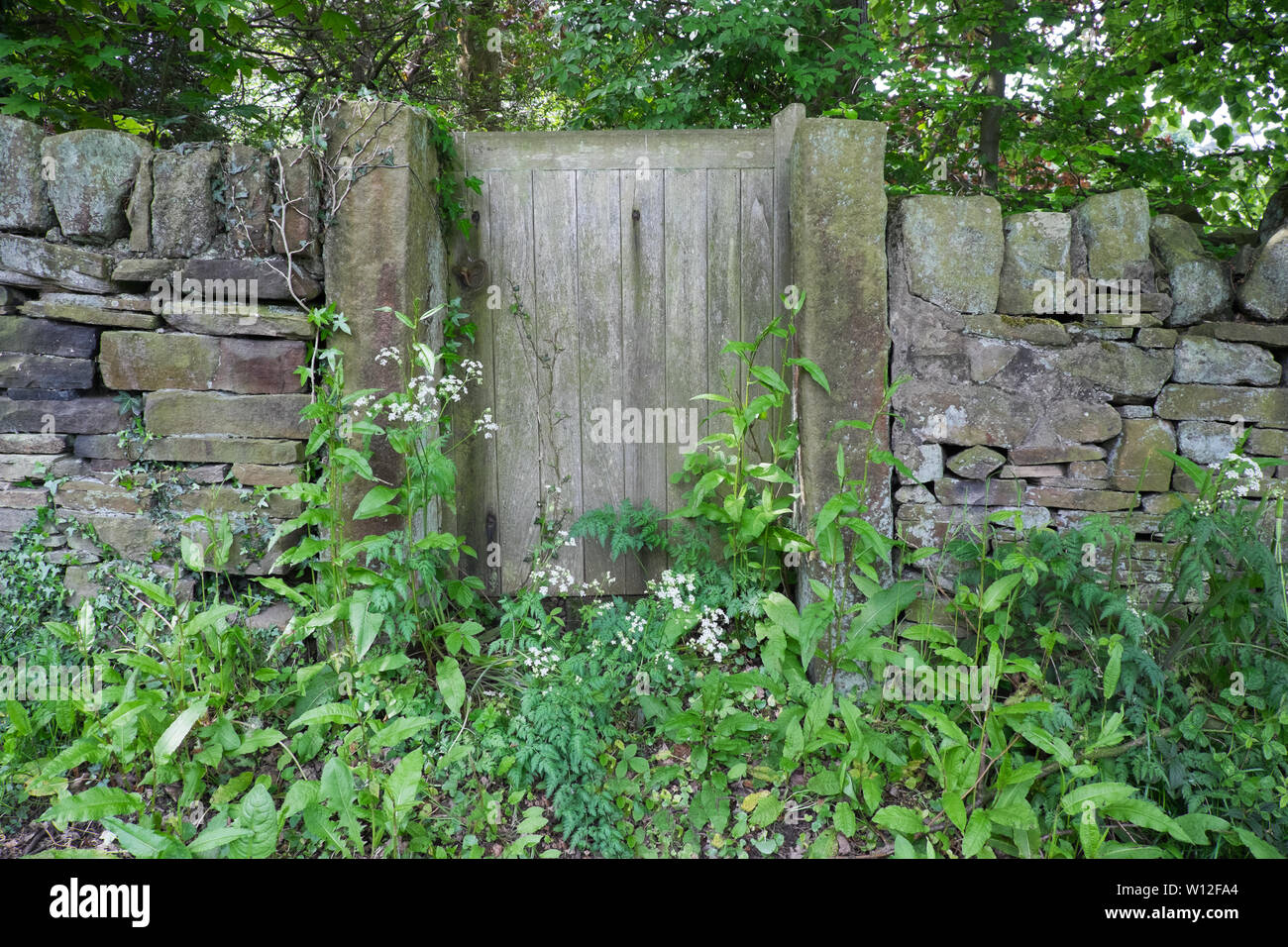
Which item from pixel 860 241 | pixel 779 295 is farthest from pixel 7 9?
pixel 860 241

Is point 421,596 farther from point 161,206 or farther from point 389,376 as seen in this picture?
point 161,206

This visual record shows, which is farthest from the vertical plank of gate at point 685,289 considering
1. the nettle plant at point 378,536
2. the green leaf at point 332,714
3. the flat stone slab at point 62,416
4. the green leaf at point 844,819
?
the flat stone slab at point 62,416

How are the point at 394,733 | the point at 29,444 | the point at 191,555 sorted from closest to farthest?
1. the point at 394,733
2. the point at 191,555
3. the point at 29,444

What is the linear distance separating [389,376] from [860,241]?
1662 millimetres

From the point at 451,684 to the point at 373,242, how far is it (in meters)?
1.45

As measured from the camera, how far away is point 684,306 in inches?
118

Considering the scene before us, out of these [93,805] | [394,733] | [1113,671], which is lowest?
[93,805]

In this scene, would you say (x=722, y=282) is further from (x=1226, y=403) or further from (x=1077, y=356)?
(x=1226, y=403)

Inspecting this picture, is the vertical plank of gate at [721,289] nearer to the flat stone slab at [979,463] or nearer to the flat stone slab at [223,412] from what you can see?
the flat stone slab at [979,463]

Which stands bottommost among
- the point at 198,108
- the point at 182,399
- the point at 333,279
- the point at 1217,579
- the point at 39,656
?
the point at 39,656

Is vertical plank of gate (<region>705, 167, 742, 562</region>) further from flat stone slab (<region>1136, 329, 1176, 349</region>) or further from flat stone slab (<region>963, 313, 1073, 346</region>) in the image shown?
flat stone slab (<region>1136, 329, 1176, 349</region>)

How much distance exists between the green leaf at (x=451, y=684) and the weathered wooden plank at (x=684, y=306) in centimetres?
114

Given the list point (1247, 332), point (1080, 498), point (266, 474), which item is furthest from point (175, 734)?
point (1247, 332)
